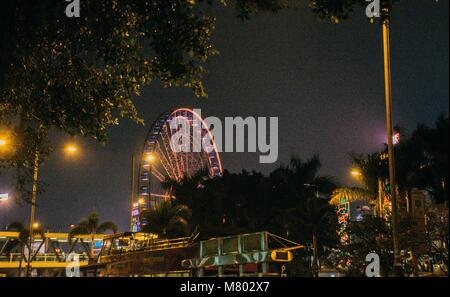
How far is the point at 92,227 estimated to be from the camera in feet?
174

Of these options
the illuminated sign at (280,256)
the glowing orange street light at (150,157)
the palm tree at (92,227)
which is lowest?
the illuminated sign at (280,256)

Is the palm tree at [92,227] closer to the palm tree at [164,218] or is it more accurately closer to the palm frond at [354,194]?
the palm tree at [164,218]

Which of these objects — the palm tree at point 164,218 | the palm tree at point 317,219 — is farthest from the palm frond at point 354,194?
the palm tree at point 164,218

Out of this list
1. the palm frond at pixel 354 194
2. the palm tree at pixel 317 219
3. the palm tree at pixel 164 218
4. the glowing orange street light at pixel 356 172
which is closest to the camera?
the glowing orange street light at pixel 356 172

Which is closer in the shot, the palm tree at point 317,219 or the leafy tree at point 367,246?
the leafy tree at point 367,246

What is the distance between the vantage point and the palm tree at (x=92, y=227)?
52444mm

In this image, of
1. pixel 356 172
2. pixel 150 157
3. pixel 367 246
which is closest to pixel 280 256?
pixel 367 246

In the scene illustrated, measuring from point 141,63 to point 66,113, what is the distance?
1.97m

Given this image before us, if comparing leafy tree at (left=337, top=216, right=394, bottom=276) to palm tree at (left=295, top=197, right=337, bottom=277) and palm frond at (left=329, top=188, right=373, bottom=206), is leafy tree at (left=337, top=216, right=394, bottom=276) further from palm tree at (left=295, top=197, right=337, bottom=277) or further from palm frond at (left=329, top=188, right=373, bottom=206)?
palm tree at (left=295, top=197, right=337, bottom=277)

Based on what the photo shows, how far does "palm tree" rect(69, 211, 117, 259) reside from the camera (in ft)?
172

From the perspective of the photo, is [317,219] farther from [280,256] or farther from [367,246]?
[280,256]

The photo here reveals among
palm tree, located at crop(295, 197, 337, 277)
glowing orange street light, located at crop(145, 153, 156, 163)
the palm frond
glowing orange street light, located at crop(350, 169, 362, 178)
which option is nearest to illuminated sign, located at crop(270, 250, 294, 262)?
glowing orange street light, located at crop(350, 169, 362, 178)

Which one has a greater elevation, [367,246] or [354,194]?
[354,194]
